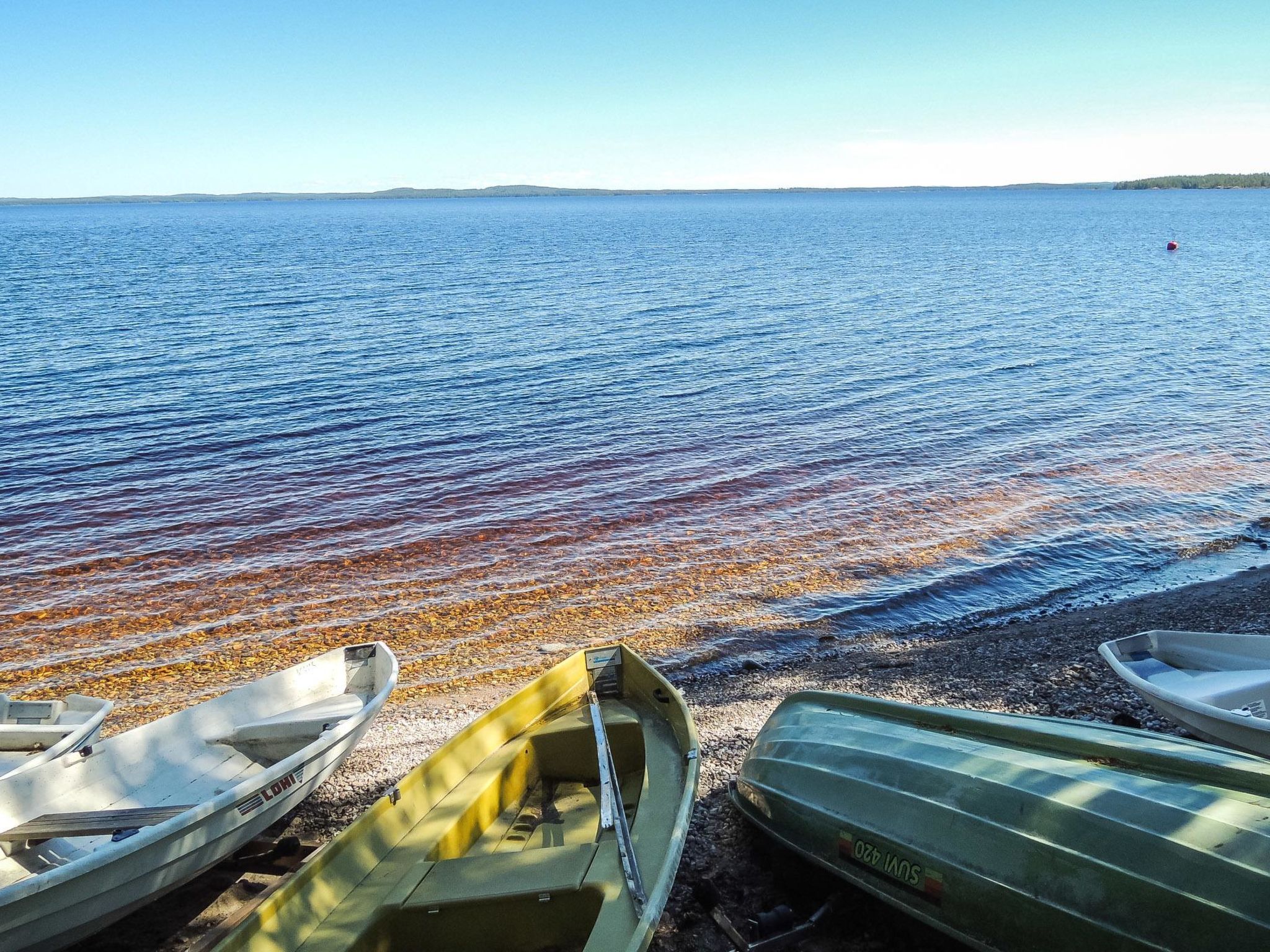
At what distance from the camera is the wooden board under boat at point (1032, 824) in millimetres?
5426

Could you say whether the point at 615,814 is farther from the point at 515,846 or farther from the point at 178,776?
the point at 178,776

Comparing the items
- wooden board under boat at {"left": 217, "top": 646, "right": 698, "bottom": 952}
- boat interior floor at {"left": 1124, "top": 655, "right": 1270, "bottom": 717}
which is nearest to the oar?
wooden board under boat at {"left": 217, "top": 646, "right": 698, "bottom": 952}

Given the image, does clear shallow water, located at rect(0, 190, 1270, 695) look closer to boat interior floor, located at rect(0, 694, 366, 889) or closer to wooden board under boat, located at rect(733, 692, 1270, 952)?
A: boat interior floor, located at rect(0, 694, 366, 889)

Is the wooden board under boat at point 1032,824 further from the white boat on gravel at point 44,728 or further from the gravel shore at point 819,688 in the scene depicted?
the white boat on gravel at point 44,728

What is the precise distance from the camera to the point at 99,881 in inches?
258

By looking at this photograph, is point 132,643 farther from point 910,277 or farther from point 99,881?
point 910,277

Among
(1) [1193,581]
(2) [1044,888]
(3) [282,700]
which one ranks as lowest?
(1) [1193,581]

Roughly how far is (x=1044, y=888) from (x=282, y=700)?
7786mm

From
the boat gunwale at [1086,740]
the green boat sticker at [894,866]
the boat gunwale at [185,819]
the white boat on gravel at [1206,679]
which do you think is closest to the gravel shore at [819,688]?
the green boat sticker at [894,866]

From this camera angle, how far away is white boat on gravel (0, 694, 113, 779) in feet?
28.9

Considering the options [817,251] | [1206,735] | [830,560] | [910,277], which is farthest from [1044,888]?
[817,251]

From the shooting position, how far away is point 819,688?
1183cm

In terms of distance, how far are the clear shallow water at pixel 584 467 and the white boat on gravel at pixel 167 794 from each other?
3273 millimetres

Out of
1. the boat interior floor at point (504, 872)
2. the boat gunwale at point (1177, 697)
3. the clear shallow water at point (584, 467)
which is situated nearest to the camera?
the boat interior floor at point (504, 872)
